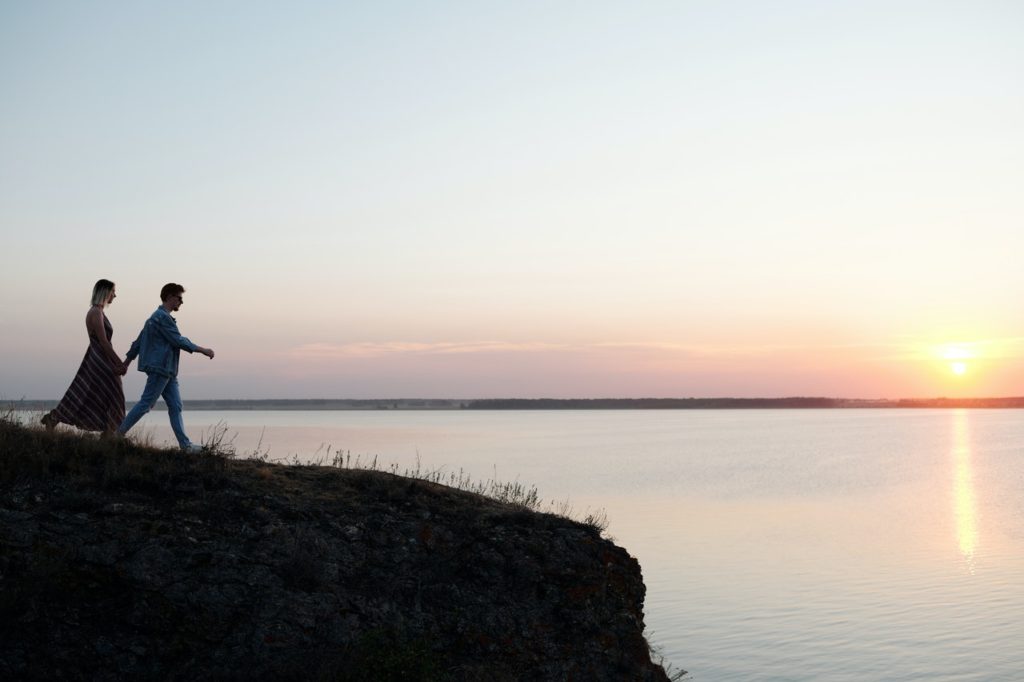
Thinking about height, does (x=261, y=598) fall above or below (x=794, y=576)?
above

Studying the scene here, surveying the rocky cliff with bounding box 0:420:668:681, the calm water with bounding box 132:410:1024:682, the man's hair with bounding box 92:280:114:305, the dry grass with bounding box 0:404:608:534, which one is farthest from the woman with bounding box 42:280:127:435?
the calm water with bounding box 132:410:1024:682

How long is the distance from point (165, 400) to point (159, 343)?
29.5 inches

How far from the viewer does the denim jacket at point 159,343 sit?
39.5 ft

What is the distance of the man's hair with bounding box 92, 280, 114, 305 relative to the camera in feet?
39.6

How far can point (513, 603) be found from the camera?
9.55 meters

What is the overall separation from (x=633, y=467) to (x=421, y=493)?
42.1 meters

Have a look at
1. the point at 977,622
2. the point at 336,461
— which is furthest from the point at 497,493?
the point at 977,622

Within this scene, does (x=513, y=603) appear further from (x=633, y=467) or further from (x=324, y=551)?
(x=633, y=467)

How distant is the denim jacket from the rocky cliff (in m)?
1.64

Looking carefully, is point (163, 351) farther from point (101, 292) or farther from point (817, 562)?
point (817, 562)

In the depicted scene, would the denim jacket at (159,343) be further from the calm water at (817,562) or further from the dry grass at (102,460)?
the calm water at (817,562)

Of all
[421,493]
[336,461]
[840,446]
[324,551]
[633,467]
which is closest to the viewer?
[324,551]

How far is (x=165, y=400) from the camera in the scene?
1212 cm

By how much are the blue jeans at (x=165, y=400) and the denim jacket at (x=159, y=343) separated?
131 mm
